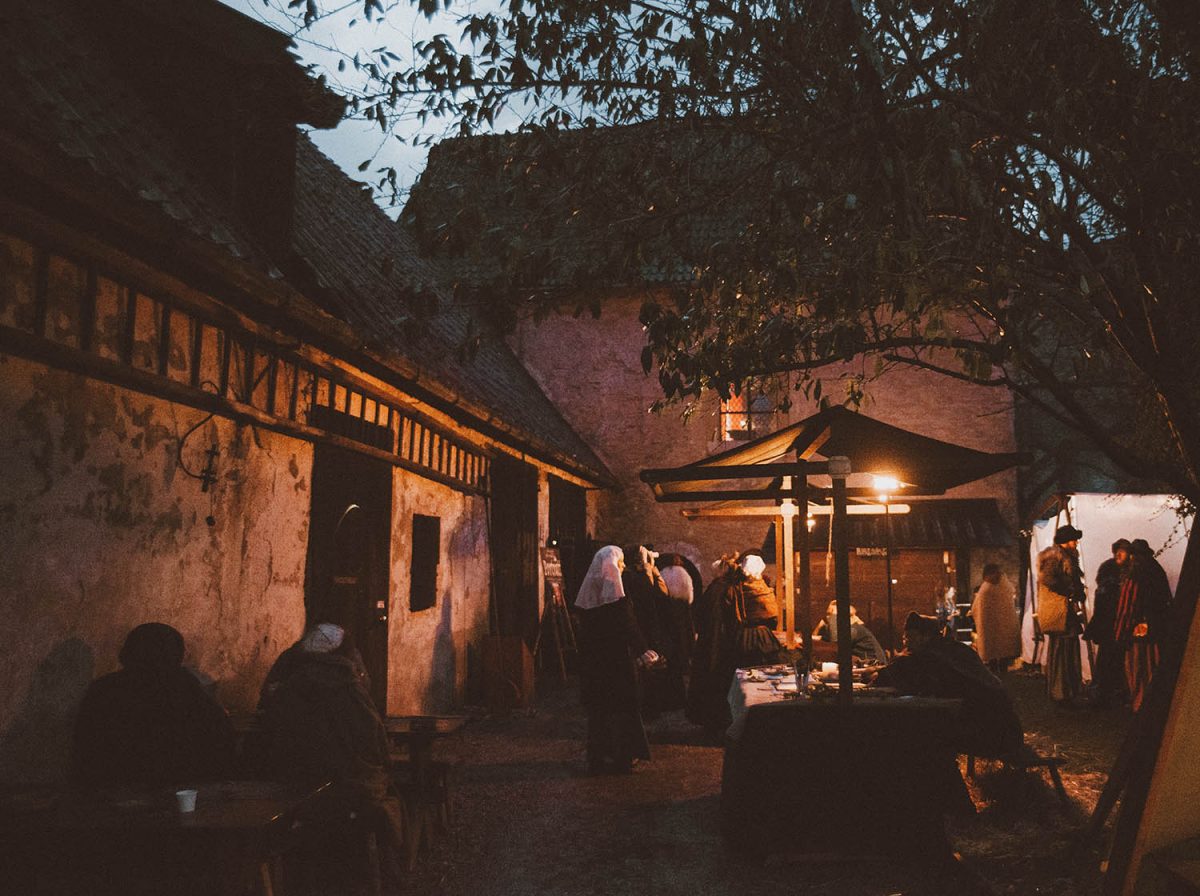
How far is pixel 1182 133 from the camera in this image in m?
6.21

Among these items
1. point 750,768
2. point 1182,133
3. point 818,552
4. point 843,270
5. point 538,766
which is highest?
point 1182,133

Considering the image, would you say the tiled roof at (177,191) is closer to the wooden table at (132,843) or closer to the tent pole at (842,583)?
the tent pole at (842,583)

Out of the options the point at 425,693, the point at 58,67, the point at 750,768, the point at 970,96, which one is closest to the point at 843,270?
the point at 970,96

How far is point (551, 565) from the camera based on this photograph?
14977 mm

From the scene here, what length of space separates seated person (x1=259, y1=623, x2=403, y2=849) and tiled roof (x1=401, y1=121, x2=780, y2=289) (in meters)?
2.22

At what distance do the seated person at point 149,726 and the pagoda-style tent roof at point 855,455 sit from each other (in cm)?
369

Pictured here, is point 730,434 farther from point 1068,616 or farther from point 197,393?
point 197,393

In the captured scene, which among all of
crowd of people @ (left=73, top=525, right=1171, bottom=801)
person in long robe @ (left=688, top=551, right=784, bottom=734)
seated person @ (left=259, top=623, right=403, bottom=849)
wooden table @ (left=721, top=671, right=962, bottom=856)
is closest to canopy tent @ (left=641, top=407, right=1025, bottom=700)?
wooden table @ (left=721, top=671, right=962, bottom=856)

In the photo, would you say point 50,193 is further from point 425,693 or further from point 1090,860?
point 425,693

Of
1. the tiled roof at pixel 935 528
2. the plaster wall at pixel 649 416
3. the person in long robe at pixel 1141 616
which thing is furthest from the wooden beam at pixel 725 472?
the plaster wall at pixel 649 416

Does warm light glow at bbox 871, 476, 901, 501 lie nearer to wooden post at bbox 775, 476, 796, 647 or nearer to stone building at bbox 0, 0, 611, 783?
wooden post at bbox 775, 476, 796, 647

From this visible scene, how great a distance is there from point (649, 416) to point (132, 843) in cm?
1556

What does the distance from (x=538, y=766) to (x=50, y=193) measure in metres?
5.87

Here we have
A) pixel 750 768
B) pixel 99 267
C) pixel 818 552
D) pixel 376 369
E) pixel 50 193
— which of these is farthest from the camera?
pixel 818 552
